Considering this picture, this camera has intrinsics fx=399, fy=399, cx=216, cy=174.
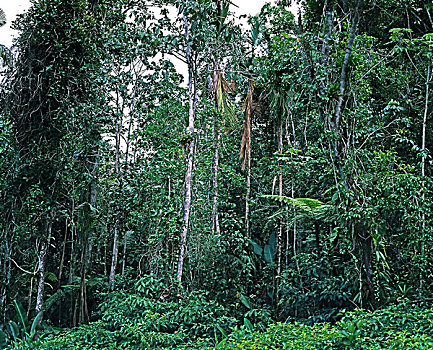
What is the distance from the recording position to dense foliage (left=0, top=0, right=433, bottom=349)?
14.0 feet

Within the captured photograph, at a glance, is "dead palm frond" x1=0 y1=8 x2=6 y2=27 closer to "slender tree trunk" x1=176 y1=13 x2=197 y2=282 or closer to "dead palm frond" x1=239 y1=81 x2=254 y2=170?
"slender tree trunk" x1=176 y1=13 x2=197 y2=282

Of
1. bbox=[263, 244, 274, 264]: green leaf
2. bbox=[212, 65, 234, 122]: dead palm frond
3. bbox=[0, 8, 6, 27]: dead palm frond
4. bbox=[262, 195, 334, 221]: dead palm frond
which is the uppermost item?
bbox=[0, 8, 6, 27]: dead palm frond

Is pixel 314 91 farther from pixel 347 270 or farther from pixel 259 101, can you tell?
pixel 259 101

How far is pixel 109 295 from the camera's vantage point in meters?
4.75

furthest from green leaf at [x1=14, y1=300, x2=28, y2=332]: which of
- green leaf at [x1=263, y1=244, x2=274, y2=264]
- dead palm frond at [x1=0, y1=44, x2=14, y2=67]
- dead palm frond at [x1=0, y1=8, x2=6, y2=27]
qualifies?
dead palm frond at [x1=0, y1=8, x2=6, y2=27]

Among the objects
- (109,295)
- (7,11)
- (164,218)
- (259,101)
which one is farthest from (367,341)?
(7,11)

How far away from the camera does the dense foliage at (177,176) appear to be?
14.0 ft

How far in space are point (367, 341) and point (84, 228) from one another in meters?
3.53

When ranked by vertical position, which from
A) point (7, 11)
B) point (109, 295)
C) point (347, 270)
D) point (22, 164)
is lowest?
point (109, 295)

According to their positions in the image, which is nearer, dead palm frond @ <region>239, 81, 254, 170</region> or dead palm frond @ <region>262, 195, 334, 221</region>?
dead palm frond @ <region>262, 195, 334, 221</region>

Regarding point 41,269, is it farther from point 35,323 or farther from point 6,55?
point 6,55

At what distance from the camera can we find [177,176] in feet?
16.3

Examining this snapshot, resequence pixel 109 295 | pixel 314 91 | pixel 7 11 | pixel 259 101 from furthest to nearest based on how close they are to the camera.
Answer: pixel 259 101 → pixel 7 11 → pixel 109 295 → pixel 314 91

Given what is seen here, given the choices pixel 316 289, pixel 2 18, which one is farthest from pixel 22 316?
pixel 2 18
